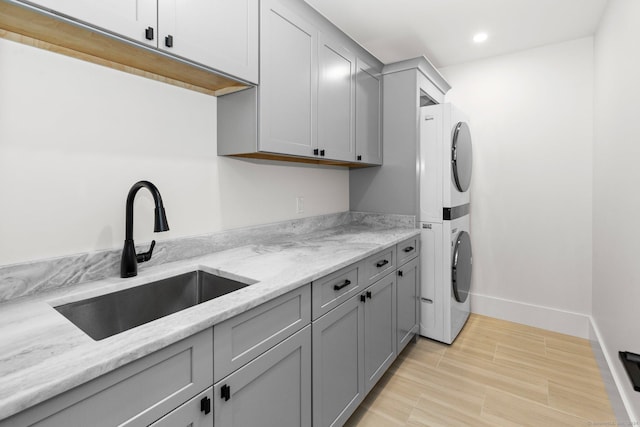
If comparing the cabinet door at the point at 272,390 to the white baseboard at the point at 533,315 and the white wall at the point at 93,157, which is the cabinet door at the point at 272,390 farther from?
the white baseboard at the point at 533,315

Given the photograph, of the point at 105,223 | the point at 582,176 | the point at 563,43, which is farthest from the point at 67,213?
the point at 563,43

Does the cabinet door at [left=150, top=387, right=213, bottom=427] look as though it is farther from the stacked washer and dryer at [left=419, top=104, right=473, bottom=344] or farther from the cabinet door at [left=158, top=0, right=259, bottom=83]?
the stacked washer and dryer at [left=419, top=104, right=473, bottom=344]

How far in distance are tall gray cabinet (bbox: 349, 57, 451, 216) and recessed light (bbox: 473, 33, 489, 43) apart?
373 mm

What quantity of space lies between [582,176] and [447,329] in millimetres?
1690

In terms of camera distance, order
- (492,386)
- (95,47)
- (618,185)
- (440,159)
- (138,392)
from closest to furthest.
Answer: (138,392), (95,47), (618,185), (492,386), (440,159)

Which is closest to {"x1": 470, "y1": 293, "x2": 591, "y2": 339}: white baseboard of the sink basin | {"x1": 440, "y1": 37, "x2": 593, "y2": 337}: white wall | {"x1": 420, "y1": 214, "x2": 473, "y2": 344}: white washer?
{"x1": 440, "y1": 37, "x2": 593, "y2": 337}: white wall

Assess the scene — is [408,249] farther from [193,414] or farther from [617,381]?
[193,414]

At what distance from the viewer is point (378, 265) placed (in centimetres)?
186

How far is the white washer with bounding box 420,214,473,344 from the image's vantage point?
2461mm

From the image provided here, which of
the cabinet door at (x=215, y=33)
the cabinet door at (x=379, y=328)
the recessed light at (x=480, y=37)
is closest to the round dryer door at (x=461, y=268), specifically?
the cabinet door at (x=379, y=328)

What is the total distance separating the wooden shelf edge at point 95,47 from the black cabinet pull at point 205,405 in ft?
3.85

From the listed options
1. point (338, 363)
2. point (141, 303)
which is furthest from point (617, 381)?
point (141, 303)

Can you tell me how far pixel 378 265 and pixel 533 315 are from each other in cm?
198

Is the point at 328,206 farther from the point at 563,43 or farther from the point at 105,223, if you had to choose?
the point at 563,43
